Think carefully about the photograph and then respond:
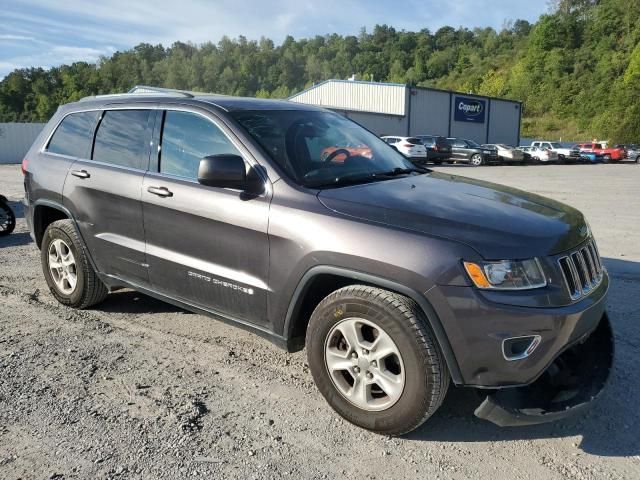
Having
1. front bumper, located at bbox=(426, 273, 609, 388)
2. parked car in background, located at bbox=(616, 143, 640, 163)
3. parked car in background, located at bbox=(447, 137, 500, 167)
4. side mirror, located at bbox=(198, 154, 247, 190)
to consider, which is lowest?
parked car in background, located at bbox=(616, 143, 640, 163)

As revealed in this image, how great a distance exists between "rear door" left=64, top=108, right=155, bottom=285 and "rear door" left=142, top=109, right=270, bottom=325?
5.8 inches

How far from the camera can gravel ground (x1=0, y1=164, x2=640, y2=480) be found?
8.67 feet

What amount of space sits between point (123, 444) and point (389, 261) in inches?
64.5

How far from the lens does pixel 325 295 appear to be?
10.6ft

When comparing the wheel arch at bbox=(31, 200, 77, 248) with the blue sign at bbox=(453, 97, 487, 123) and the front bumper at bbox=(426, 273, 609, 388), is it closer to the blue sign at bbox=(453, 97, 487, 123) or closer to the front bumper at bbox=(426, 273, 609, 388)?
the front bumper at bbox=(426, 273, 609, 388)

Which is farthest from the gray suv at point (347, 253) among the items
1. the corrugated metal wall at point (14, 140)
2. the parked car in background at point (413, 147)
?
the corrugated metal wall at point (14, 140)

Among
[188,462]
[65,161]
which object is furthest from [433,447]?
[65,161]

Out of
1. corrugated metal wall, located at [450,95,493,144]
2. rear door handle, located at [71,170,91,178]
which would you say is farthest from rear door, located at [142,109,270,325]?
corrugated metal wall, located at [450,95,493,144]

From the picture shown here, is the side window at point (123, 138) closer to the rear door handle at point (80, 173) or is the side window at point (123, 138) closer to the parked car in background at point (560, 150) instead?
the rear door handle at point (80, 173)

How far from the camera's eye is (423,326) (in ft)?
8.74

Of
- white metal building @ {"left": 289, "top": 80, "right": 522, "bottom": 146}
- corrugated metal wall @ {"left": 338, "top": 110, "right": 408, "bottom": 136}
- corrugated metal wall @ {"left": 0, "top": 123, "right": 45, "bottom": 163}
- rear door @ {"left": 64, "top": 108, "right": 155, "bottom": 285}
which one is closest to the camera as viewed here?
rear door @ {"left": 64, "top": 108, "right": 155, "bottom": 285}

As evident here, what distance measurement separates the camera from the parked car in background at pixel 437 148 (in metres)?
Result: 31.0

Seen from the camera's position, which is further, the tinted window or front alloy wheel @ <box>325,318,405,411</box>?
the tinted window

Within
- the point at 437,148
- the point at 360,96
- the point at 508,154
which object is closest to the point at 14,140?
the point at 437,148
